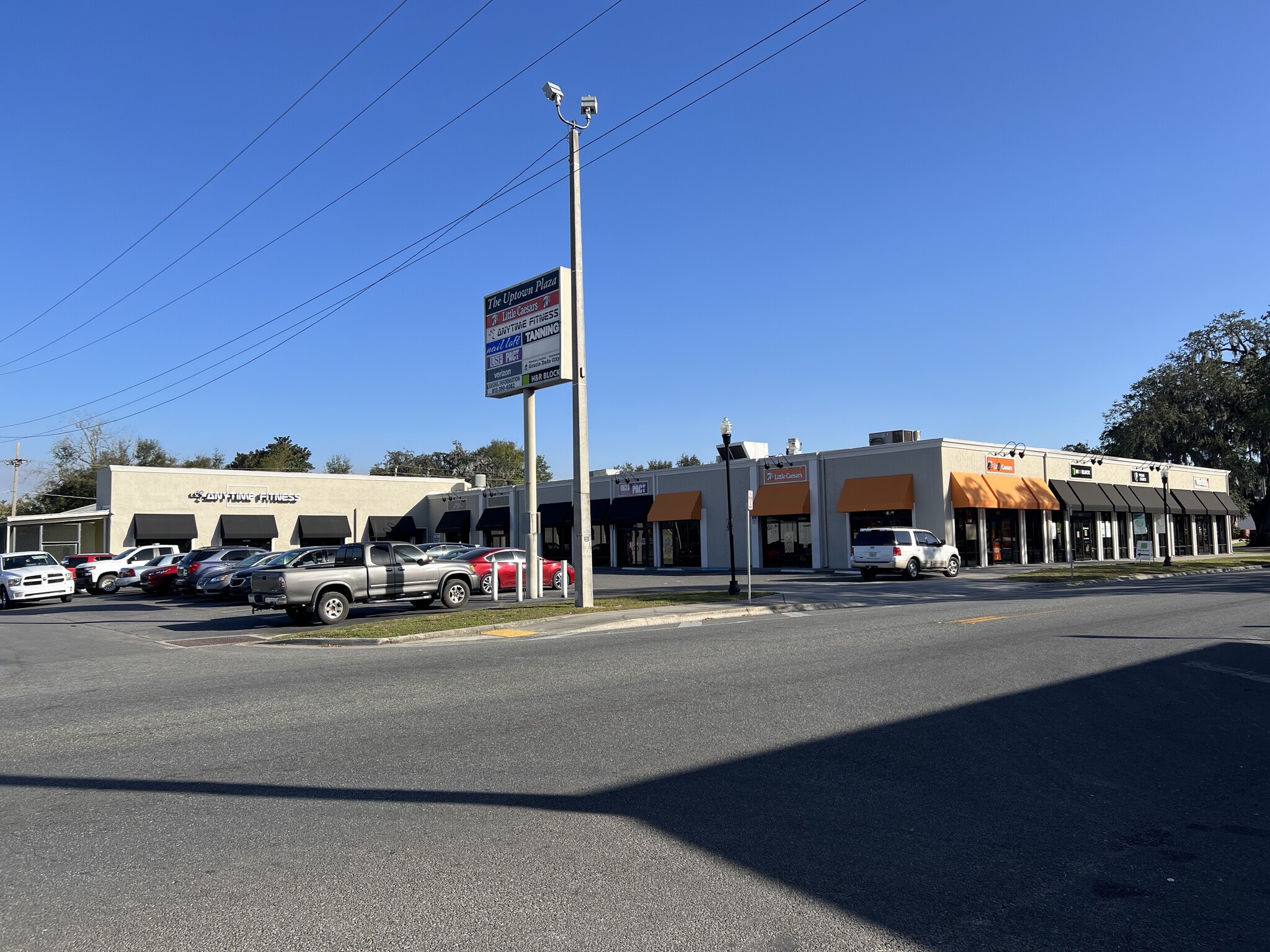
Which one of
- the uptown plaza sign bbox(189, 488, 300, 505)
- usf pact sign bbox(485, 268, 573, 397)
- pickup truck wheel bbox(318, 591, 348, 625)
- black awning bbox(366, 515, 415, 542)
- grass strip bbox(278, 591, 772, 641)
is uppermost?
usf pact sign bbox(485, 268, 573, 397)

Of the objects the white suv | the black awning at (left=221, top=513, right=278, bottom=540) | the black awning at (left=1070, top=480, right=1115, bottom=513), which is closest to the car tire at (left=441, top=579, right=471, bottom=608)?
the white suv

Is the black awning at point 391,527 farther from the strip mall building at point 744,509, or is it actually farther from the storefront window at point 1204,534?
the storefront window at point 1204,534

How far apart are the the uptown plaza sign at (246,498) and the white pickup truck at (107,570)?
552 inches

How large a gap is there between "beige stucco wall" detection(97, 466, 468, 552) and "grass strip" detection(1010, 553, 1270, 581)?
39275 mm

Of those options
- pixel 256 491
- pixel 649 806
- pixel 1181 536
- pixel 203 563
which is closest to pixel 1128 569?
pixel 1181 536

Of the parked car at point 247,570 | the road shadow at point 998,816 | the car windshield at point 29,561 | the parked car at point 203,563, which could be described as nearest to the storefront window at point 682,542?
the parked car at point 203,563

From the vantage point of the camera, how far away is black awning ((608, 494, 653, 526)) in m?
47.2

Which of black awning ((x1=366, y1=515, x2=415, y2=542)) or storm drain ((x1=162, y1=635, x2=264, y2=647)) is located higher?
black awning ((x1=366, y1=515, x2=415, y2=542))

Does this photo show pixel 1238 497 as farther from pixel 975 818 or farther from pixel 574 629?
pixel 975 818

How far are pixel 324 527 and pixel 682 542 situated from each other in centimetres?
2391

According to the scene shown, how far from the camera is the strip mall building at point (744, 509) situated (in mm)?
38719

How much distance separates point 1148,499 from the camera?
160 feet

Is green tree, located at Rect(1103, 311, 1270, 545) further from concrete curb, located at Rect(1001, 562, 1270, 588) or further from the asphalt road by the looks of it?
the asphalt road

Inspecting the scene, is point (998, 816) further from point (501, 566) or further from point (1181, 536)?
point (1181, 536)
